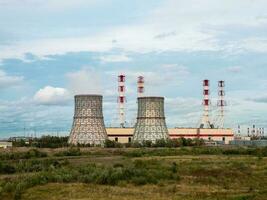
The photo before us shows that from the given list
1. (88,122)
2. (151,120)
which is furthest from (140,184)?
(151,120)

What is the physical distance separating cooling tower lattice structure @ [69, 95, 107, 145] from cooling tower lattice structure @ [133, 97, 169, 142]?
6017 millimetres

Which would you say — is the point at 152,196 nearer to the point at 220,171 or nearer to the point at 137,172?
the point at 137,172

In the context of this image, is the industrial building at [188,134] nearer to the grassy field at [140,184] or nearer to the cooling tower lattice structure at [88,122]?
the cooling tower lattice structure at [88,122]

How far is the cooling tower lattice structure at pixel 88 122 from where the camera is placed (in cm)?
7450

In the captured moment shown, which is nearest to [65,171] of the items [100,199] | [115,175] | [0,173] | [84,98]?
[115,175]

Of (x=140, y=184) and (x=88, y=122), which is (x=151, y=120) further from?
(x=140, y=184)

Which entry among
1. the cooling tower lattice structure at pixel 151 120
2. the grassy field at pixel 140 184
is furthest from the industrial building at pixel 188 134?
the grassy field at pixel 140 184

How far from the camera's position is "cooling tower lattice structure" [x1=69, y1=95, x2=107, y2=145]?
74.5 meters

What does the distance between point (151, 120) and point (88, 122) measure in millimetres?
9750

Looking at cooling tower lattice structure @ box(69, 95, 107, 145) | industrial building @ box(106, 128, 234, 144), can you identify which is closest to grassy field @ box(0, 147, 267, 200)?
cooling tower lattice structure @ box(69, 95, 107, 145)

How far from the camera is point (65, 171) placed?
104 feet

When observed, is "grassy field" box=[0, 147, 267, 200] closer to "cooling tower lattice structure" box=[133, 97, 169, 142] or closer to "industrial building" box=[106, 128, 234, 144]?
"cooling tower lattice structure" box=[133, 97, 169, 142]

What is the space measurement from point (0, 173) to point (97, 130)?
4192 cm

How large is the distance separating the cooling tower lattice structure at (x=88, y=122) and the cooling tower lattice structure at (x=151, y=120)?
237 inches
